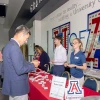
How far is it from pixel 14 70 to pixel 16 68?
0.08 metres

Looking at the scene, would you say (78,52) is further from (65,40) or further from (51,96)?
(65,40)

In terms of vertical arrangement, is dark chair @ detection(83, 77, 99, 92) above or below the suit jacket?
below

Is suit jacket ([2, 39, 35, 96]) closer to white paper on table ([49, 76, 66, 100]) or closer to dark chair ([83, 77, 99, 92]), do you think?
white paper on table ([49, 76, 66, 100])

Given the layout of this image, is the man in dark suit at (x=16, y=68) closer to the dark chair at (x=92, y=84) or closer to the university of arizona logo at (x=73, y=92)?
the university of arizona logo at (x=73, y=92)

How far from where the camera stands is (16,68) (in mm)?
1545

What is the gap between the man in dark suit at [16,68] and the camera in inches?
61.2

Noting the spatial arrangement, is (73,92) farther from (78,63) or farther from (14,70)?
(78,63)

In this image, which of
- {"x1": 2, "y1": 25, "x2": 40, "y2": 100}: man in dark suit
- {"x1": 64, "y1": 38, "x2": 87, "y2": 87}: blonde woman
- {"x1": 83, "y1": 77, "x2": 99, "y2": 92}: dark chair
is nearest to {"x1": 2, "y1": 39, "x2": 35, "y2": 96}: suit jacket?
{"x1": 2, "y1": 25, "x2": 40, "y2": 100}: man in dark suit

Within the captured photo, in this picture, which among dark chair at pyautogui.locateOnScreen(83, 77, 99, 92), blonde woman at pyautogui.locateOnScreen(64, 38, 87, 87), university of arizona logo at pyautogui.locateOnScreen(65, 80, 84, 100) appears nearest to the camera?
university of arizona logo at pyautogui.locateOnScreen(65, 80, 84, 100)

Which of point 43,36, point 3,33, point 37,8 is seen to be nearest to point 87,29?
point 37,8

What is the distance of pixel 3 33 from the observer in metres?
13.0

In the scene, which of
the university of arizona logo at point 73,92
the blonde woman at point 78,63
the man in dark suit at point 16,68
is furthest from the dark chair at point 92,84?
the man in dark suit at point 16,68

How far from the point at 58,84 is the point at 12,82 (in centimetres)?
47

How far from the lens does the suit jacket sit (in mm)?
1552
